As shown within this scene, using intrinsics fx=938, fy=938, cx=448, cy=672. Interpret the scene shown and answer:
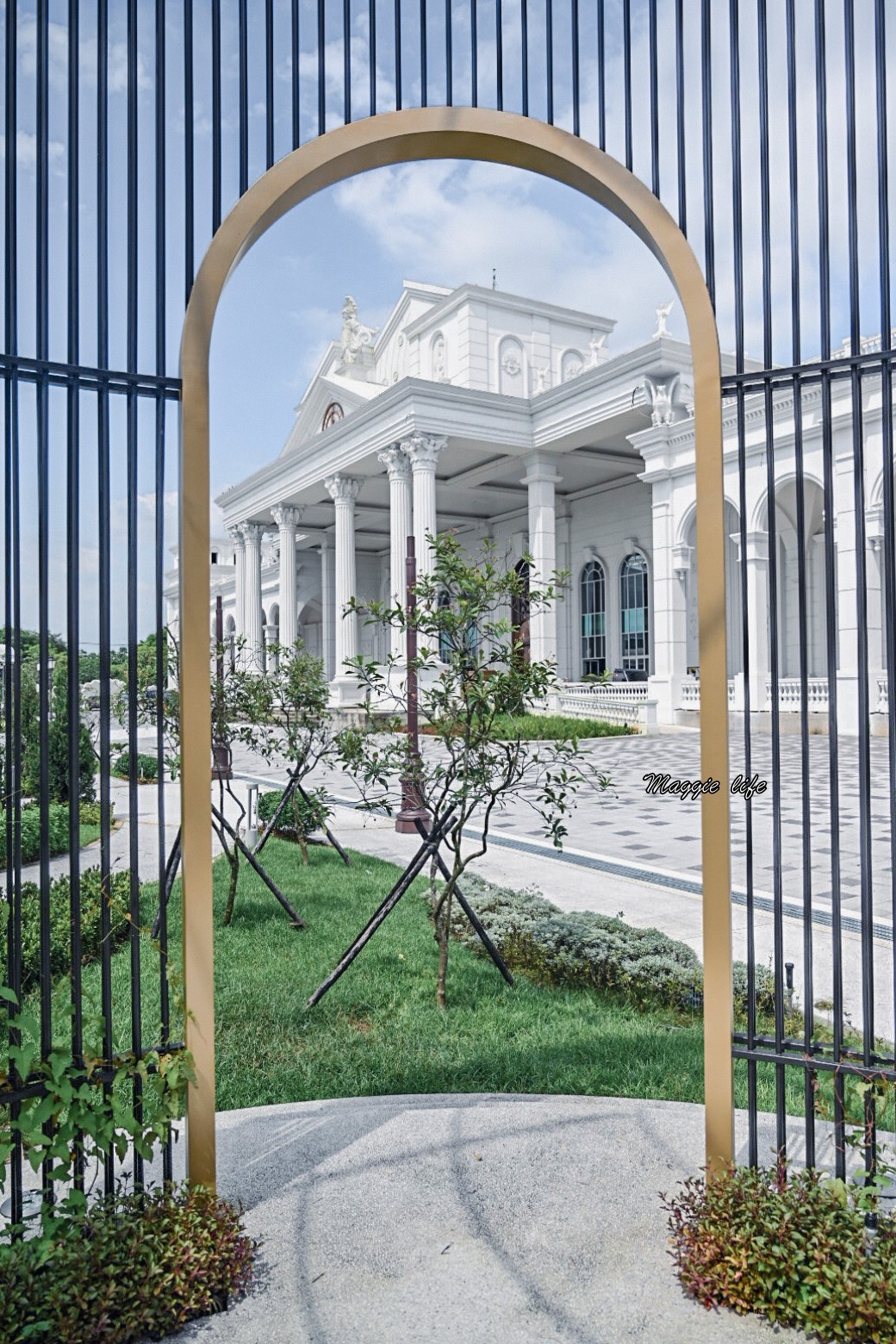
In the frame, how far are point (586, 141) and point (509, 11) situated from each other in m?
0.65

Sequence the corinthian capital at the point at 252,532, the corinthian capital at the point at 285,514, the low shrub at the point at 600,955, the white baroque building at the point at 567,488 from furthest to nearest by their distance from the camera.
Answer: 1. the corinthian capital at the point at 252,532
2. the corinthian capital at the point at 285,514
3. the white baroque building at the point at 567,488
4. the low shrub at the point at 600,955

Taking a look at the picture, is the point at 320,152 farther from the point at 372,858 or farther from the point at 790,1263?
the point at 372,858

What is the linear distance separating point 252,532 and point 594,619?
11934mm

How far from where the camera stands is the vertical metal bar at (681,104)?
10.0ft

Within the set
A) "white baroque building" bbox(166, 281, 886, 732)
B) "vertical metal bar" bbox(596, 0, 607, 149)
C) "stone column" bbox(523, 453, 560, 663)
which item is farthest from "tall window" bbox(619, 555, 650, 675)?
"vertical metal bar" bbox(596, 0, 607, 149)

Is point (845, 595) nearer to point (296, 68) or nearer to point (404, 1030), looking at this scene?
point (404, 1030)

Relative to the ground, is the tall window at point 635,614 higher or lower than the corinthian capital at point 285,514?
lower

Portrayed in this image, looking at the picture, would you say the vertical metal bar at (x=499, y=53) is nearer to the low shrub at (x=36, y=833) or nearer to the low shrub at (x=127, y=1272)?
the low shrub at (x=127, y=1272)

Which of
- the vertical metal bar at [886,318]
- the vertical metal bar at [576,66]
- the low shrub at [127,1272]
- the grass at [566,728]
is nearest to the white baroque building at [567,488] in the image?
the grass at [566,728]

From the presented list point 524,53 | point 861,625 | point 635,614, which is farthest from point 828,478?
point 635,614

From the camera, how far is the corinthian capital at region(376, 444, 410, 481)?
75.0 ft

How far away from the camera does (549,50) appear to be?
316 centimetres

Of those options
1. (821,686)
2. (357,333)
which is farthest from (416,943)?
(357,333)

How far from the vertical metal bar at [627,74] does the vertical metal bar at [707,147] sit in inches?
9.3
